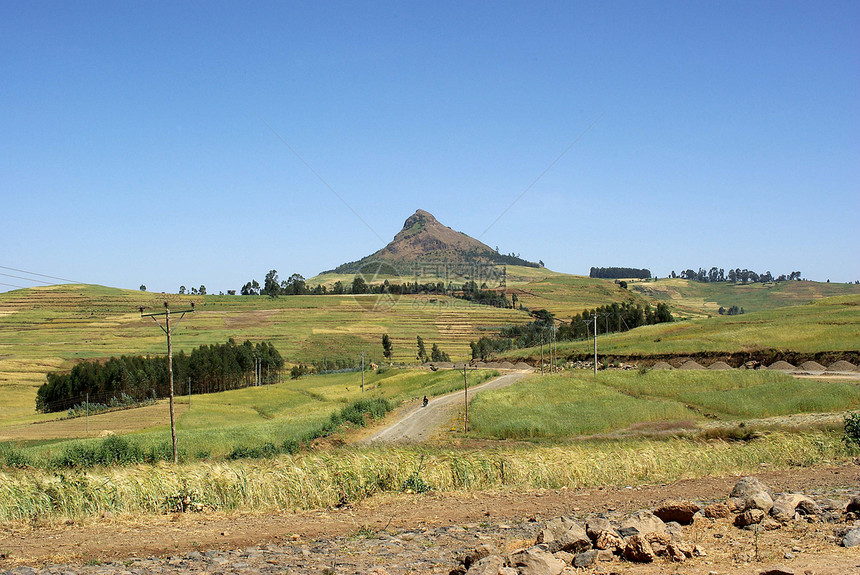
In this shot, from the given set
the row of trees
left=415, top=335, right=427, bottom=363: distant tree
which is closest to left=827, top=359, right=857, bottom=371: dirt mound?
left=415, top=335, right=427, bottom=363: distant tree

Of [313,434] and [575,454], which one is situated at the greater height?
[575,454]

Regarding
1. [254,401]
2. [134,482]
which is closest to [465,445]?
[134,482]

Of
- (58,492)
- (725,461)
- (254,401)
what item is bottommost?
(254,401)

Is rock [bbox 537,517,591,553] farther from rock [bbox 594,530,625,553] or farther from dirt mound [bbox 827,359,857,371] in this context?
dirt mound [bbox 827,359,857,371]

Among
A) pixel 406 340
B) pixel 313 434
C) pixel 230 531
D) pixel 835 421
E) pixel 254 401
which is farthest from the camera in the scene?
pixel 406 340

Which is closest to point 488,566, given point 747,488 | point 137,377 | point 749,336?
point 747,488

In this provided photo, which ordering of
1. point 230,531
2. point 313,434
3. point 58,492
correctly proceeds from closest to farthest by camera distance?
point 230,531
point 58,492
point 313,434

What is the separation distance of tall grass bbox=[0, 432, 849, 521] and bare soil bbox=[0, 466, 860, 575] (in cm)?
75

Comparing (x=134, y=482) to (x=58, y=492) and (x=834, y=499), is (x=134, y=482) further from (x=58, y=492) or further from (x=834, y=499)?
(x=834, y=499)

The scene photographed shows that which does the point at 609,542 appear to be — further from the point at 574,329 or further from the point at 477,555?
the point at 574,329

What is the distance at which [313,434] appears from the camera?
142 feet

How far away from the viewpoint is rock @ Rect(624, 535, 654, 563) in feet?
31.3

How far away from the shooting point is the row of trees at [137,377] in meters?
97.1

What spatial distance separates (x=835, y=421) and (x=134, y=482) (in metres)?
38.4
